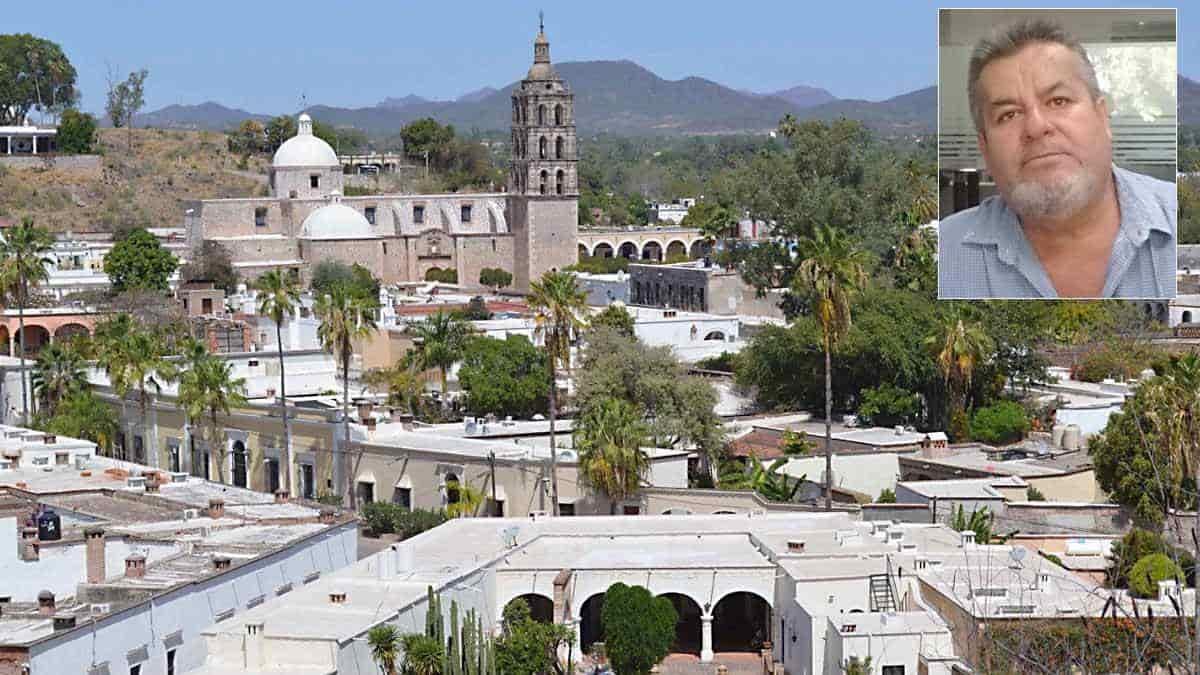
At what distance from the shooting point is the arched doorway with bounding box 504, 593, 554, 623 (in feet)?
92.5

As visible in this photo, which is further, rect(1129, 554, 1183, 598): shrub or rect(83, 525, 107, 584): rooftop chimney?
rect(1129, 554, 1183, 598): shrub

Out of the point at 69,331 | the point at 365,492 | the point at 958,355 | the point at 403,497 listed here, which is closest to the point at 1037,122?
the point at 958,355

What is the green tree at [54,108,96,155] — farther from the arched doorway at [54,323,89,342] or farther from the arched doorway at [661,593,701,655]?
the arched doorway at [661,593,701,655]

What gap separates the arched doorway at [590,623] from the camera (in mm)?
28297

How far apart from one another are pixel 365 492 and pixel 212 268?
36.8 meters

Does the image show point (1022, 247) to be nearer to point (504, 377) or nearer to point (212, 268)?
point (504, 377)

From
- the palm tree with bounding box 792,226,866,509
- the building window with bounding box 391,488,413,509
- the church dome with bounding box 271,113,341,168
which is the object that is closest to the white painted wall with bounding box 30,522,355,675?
the building window with bounding box 391,488,413,509

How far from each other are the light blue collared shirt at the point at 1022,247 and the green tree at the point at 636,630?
8607mm

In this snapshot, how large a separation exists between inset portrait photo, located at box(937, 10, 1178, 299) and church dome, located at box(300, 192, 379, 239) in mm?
45142

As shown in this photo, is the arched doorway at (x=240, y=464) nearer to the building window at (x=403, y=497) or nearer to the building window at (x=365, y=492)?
the building window at (x=365, y=492)

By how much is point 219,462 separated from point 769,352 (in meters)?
11.4

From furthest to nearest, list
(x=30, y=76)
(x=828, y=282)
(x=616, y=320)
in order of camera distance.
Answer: (x=30, y=76) < (x=616, y=320) < (x=828, y=282)

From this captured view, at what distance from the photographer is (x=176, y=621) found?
78.7 feet

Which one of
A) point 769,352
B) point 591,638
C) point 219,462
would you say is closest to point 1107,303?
point 769,352
